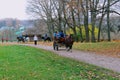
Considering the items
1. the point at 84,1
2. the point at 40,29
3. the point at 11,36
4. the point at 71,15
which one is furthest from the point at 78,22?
the point at 11,36

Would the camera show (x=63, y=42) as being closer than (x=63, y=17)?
Yes

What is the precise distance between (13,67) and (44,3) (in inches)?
2428

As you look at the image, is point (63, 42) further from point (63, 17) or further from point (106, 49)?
point (63, 17)

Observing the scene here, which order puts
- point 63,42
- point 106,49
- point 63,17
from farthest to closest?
point 63,17, point 106,49, point 63,42

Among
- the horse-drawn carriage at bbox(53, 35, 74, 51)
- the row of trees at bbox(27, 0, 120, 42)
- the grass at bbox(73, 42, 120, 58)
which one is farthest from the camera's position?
the row of trees at bbox(27, 0, 120, 42)

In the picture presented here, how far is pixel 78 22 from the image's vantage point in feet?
204

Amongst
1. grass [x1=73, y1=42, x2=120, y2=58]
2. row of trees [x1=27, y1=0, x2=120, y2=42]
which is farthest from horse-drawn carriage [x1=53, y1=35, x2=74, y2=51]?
row of trees [x1=27, y1=0, x2=120, y2=42]

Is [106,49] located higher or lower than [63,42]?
lower

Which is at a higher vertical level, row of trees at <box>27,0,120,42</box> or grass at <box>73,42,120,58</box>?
row of trees at <box>27,0,120,42</box>

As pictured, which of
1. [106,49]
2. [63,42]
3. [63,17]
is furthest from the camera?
[63,17]

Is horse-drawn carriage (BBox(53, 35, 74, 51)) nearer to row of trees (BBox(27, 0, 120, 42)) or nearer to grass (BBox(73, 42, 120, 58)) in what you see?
grass (BBox(73, 42, 120, 58))

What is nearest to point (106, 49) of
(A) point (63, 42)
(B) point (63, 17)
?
(A) point (63, 42)

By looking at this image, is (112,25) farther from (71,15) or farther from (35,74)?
(35,74)

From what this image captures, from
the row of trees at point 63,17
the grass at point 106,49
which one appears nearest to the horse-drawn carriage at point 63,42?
the grass at point 106,49
